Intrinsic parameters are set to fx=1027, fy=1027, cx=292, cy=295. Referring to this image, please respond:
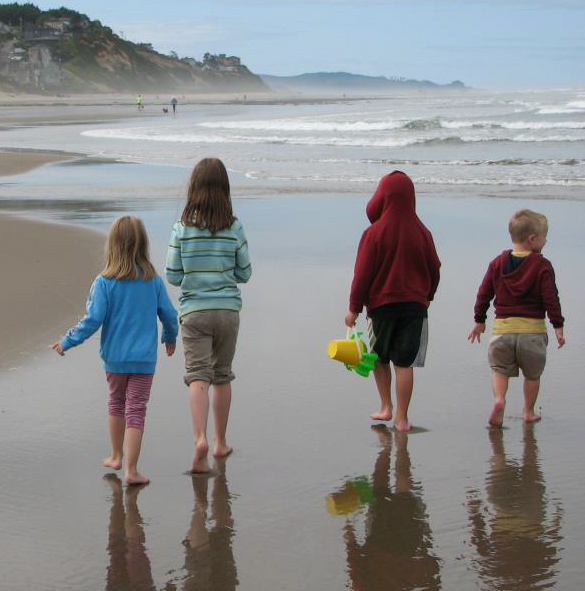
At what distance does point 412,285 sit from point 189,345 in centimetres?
123

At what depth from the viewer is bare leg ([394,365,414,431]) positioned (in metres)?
5.10

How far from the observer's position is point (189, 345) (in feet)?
15.5

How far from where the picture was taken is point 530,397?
5.22m

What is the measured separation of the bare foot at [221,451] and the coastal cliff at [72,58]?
12281 cm

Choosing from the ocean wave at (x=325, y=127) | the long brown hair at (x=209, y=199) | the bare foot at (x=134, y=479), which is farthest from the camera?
the ocean wave at (x=325, y=127)

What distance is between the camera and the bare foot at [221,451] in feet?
15.4

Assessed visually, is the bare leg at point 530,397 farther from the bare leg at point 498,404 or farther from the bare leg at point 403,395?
the bare leg at point 403,395

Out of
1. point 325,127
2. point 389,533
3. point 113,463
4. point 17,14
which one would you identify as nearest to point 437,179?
point 113,463

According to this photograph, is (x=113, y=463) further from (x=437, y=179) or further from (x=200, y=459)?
(x=437, y=179)

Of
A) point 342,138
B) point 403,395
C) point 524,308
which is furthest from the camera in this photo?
point 342,138

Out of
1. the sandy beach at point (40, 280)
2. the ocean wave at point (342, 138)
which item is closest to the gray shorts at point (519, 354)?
the sandy beach at point (40, 280)

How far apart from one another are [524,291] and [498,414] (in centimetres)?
65

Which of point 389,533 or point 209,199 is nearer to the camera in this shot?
point 389,533

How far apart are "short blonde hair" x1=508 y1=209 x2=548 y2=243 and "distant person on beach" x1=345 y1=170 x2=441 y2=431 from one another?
44 centimetres
